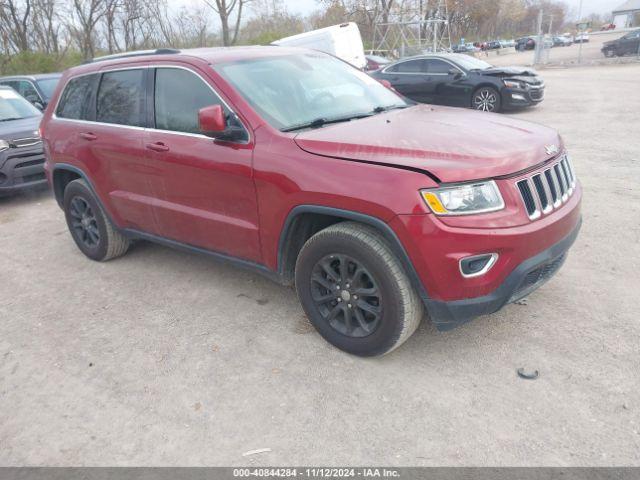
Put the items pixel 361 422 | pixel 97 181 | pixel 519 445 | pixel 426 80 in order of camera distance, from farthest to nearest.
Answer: pixel 426 80 < pixel 97 181 < pixel 361 422 < pixel 519 445

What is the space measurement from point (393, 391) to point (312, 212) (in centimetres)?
113

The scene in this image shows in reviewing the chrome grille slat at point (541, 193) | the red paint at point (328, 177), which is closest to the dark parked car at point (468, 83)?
the red paint at point (328, 177)

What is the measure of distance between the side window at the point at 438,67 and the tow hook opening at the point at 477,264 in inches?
423

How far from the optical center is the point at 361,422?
106 inches

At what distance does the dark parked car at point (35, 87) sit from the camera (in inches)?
448

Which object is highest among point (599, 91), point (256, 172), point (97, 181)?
point (256, 172)

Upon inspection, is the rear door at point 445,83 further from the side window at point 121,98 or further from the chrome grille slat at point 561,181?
the chrome grille slat at point 561,181

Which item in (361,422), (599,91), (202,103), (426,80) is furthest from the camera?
(599,91)

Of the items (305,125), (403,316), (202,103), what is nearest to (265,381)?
(403,316)

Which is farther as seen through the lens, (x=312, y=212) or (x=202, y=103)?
(x=202, y=103)

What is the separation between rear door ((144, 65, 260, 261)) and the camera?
3.44 meters

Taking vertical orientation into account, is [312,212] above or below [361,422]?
above

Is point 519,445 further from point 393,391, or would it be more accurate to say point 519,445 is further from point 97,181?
point 97,181

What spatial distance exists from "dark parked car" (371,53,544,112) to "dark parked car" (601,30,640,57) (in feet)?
66.7
